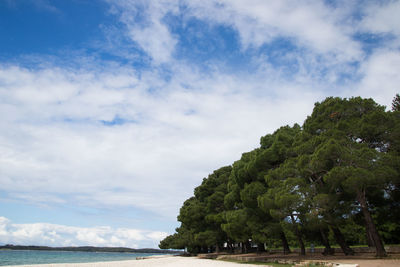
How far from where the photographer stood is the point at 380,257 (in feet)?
46.1

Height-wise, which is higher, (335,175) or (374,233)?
(335,175)

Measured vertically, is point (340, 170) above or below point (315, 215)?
above

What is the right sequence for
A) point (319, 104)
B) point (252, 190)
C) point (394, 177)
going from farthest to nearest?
point (252, 190)
point (319, 104)
point (394, 177)

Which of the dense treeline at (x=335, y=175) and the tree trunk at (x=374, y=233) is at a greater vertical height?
the dense treeline at (x=335, y=175)

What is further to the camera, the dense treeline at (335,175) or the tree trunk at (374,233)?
the dense treeline at (335,175)

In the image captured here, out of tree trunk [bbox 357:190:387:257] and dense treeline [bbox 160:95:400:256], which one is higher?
dense treeline [bbox 160:95:400:256]

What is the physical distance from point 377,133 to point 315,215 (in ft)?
18.3

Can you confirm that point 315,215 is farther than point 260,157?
No

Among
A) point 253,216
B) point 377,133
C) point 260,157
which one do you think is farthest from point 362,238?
point 377,133

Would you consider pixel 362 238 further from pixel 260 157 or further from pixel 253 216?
pixel 260 157

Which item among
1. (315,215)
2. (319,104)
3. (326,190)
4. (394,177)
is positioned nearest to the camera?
(394,177)

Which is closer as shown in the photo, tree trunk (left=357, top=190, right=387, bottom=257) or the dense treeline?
tree trunk (left=357, top=190, right=387, bottom=257)

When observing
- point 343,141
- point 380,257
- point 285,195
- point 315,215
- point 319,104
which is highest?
point 319,104

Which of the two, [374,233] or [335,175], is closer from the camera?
[374,233]
